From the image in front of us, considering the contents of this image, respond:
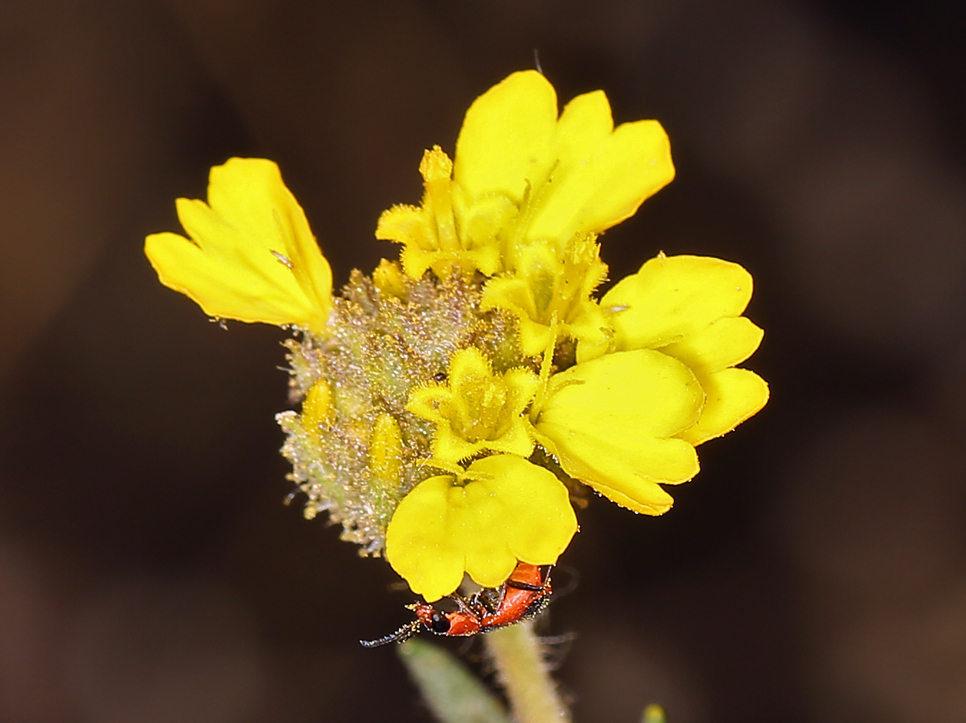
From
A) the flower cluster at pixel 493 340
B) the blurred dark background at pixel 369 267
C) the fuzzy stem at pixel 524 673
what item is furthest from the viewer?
the blurred dark background at pixel 369 267

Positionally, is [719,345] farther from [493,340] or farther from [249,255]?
[249,255]

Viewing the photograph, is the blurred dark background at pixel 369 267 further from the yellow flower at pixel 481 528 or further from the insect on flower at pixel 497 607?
the yellow flower at pixel 481 528

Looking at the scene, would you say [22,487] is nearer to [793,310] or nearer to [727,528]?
[727,528]

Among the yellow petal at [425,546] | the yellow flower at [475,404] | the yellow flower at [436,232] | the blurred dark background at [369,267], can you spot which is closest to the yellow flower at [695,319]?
the yellow flower at [475,404]

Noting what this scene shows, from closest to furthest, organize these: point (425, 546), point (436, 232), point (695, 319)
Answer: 1. point (425, 546)
2. point (695, 319)
3. point (436, 232)

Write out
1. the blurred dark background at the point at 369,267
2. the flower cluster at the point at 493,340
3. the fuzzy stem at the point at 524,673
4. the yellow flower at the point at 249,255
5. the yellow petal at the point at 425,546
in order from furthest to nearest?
1. the blurred dark background at the point at 369,267
2. the fuzzy stem at the point at 524,673
3. the yellow flower at the point at 249,255
4. the flower cluster at the point at 493,340
5. the yellow petal at the point at 425,546

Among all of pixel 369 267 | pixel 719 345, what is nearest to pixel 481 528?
pixel 719 345

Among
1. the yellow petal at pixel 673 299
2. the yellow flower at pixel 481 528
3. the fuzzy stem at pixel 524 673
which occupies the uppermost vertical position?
the yellow petal at pixel 673 299
